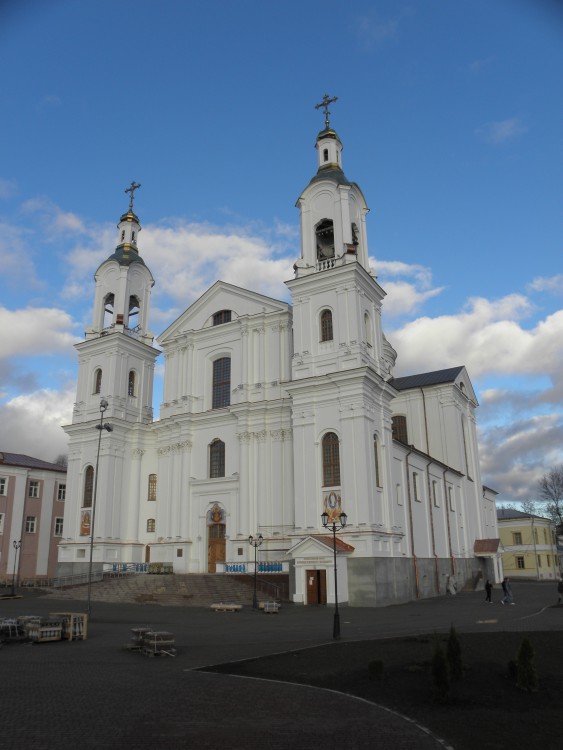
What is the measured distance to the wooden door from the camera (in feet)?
132

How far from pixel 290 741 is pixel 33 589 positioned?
38.6 meters

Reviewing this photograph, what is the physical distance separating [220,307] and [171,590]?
1996 centimetres

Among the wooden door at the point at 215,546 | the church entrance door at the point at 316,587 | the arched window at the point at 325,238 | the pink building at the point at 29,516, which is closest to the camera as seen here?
the church entrance door at the point at 316,587

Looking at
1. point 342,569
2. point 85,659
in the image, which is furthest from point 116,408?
point 85,659

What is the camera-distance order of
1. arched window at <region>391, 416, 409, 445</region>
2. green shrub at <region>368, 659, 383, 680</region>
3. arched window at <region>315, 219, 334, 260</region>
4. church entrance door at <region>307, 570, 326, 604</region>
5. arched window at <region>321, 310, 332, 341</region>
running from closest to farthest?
green shrub at <region>368, 659, 383, 680</region>, church entrance door at <region>307, 570, 326, 604</region>, arched window at <region>321, 310, 332, 341</region>, arched window at <region>315, 219, 334, 260</region>, arched window at <region>391, 416, 409, 445</region>

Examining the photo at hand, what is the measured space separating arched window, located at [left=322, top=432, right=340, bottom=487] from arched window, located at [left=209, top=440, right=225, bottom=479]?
10.0 meters

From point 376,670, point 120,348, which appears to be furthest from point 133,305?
point 376,670

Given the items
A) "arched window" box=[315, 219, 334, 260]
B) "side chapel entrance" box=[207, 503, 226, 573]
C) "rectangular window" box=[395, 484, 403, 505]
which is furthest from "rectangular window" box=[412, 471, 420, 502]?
"arched window" box=[315, 219, 334, 260]

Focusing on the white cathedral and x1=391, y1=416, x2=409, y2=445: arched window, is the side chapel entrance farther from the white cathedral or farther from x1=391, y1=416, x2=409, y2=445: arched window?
x1=391, y1=416, x2=409, y2=445: arched window

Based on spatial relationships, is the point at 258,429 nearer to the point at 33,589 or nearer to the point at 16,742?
the point at 33,589

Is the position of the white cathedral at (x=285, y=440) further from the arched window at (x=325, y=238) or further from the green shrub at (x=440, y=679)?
the green shrub at (x=440, y=679)

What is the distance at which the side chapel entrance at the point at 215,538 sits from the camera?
40.2m

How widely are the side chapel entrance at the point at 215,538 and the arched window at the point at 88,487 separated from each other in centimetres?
865

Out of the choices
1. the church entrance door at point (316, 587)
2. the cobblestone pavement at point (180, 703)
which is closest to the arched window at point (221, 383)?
the church entrance door at point (316, 587)
